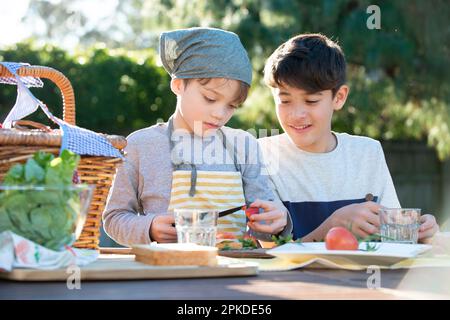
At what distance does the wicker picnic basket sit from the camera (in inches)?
68.5

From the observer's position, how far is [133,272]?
154 cm

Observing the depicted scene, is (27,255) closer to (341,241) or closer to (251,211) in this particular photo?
(341,241)

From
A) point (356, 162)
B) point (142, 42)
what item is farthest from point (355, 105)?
point (142, 42)

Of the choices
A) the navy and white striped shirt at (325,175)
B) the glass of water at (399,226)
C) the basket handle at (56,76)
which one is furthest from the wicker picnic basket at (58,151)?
the navy and white striped shirt at (325,175)

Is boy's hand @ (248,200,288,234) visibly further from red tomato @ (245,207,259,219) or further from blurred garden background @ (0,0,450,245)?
blurred garden background @ (0,0,450,245)

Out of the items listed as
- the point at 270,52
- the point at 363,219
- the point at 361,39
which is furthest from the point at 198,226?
the point at 361,39

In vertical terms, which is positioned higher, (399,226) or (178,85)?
(178,85)

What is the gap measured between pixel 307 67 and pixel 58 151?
1.26m

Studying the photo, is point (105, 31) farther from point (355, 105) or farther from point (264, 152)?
point (264, 152)

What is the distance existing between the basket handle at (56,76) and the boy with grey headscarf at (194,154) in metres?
0.37

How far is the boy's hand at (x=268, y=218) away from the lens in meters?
2.23

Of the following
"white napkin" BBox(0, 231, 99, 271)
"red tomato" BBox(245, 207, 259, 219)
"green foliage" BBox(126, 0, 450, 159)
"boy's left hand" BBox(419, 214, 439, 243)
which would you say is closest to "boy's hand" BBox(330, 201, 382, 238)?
"boy's left hand" BBox(419, 214, 439, 243)

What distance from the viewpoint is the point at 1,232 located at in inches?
59.2

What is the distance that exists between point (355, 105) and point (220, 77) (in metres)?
7.09
